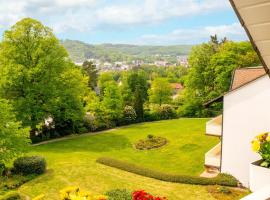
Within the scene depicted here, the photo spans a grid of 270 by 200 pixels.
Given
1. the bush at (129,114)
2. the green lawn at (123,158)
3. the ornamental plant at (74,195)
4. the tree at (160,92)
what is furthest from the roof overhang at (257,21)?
the tree at (160,92)

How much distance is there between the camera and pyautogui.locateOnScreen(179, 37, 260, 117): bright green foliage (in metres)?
56.4

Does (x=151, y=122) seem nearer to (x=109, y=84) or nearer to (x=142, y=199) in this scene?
(x=109, y=84)

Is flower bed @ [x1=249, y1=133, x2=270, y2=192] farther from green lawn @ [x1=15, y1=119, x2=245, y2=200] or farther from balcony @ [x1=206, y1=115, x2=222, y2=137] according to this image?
balcony @ [x1=206, y1=115, x2=222, y2=137]

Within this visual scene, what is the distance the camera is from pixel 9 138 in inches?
1021

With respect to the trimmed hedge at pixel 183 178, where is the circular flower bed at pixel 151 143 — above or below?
below

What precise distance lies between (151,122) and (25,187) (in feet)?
125

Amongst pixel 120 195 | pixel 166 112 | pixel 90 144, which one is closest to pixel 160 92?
pixel 166 112

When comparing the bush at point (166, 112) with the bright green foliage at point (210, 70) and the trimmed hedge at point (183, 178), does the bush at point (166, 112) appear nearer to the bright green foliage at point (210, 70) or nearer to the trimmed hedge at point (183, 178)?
the bright green foliage at point (210, 70)

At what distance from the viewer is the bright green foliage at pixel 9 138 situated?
25.5 metres

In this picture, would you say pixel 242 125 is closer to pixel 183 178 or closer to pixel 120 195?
pixel 183 178

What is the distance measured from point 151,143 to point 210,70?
23.7 meters

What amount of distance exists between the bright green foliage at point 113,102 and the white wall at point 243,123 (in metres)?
31.0

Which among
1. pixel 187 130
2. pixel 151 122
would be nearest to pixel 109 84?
pixel 151 122

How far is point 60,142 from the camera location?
1761 inches
